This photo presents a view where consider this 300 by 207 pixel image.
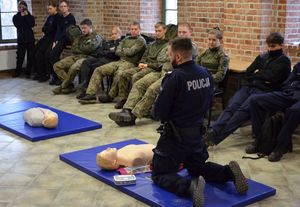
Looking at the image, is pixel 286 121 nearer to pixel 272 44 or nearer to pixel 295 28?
pixel 272 44

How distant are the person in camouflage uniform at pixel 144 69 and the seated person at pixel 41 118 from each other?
1.38 m

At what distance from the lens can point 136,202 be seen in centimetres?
382

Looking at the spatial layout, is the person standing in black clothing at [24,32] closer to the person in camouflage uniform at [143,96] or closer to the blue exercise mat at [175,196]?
the person in camouflage uniform at [143,96]

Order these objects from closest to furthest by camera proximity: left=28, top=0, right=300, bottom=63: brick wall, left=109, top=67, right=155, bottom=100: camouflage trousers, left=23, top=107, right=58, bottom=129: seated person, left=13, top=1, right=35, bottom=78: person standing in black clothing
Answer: left=23, top=107, right=58, bottom=129: seated person < left=28, top=0, right=300, bottom=63: brick wall < left=109, top=67, right=155, bottom=100: camouflage trousers < left=13, top=1, right=35, bottom=78: person standing in black clothing

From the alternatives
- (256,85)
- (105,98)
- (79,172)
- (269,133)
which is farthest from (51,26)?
(269,133)

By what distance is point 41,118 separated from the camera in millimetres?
5633

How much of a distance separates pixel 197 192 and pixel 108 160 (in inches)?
40.3

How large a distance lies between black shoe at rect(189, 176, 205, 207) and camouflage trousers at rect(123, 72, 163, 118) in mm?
2448

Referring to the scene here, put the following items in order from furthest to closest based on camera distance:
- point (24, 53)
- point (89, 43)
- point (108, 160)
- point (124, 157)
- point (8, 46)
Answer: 1. point (8, 46)
2. point (24, 53)
3. point (89, 43)
4. point (124, 157)
5. point (108, 160)

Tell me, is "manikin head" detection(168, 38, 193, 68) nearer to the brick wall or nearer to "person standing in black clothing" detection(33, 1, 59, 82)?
the brick wall

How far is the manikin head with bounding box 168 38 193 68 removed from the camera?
371 cm

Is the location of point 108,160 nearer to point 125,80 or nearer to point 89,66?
point 125,80

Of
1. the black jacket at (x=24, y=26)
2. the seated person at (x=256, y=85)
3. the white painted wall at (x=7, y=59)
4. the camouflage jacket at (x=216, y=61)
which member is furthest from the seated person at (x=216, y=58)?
the white painted wall at (x=7, y=59)

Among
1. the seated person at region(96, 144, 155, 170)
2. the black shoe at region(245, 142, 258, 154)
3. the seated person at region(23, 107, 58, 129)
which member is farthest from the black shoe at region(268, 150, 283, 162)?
the seated person at region(23, 107, 58, 129)
